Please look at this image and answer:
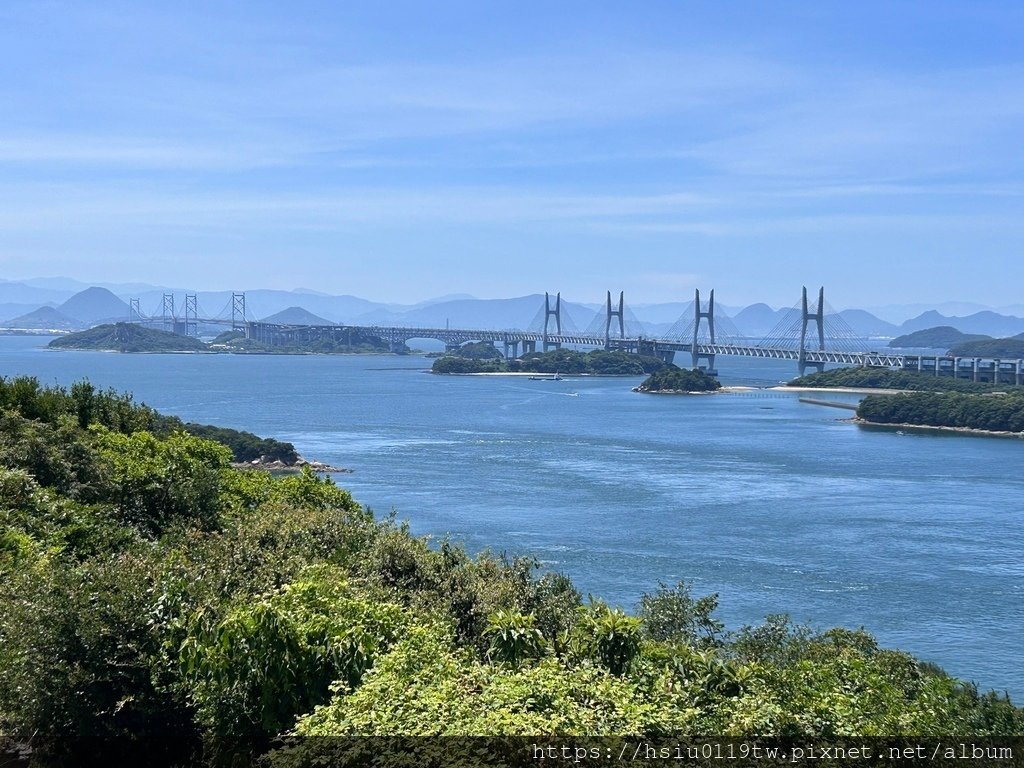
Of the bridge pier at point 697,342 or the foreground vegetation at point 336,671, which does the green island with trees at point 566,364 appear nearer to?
the bridge pier at point 697,342

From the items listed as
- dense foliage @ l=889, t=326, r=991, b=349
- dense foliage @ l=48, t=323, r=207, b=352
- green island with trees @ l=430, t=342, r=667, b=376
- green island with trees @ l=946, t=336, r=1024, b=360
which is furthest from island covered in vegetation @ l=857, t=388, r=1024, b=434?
dense foliage @ l=889, t=326, r=991, b=349

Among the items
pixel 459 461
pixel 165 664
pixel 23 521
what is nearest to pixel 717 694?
pixel 165 664

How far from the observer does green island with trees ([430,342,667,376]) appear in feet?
130

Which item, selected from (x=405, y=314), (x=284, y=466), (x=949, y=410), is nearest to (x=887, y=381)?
(x=949, y=410)

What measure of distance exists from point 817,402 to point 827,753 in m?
26.5

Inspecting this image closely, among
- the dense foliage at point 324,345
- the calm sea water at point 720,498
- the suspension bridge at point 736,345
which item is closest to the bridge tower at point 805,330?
the suspension bridge at point 736,345

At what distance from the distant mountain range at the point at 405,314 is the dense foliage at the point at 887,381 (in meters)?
49.4

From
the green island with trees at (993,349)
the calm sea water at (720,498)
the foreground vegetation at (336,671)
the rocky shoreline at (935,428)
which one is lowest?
the calm sea water at (720,498)

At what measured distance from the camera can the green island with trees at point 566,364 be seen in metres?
39.8

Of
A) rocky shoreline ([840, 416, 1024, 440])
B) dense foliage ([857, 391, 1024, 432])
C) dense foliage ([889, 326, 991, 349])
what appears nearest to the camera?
rocky shoreline ([840, 416, 1024, 440])

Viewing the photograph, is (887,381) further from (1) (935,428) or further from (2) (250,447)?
(2) (250,447)

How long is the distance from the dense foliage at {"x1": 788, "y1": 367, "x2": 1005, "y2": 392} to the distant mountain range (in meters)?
49.4

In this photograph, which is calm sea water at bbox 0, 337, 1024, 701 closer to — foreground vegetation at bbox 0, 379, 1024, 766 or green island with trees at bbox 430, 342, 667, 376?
foreground vegetation at bbox 0, 379, 1024, 766

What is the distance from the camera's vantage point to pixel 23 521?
4.70 meters
